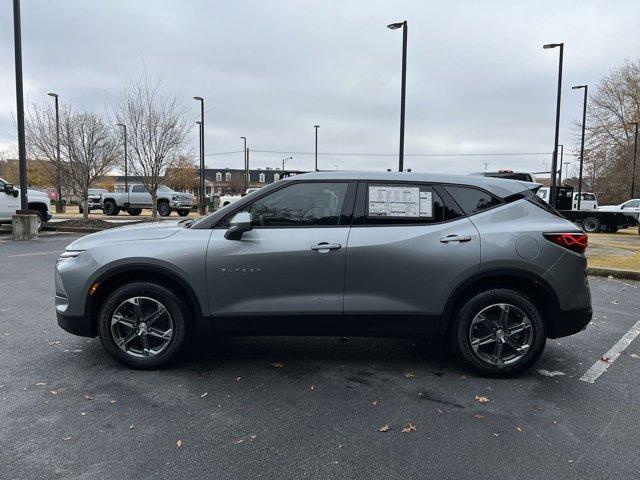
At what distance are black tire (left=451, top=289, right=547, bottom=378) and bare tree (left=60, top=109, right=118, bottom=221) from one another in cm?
1696

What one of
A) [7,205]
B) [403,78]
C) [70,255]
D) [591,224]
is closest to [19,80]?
[7,205]

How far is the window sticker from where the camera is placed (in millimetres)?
4074

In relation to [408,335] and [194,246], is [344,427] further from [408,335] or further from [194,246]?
[194,246]

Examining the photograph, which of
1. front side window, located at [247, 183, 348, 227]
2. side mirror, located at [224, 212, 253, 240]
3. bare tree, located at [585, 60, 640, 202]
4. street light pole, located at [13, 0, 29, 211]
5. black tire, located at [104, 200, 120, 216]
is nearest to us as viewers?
side mirror, located at [224, 212, 253, 240]

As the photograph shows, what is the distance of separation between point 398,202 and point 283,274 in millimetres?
1123

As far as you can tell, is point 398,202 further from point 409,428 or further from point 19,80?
point 19,80

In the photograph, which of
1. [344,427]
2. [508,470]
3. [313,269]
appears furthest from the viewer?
[313,269]

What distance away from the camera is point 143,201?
25.8 m

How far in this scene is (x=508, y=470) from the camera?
274cm

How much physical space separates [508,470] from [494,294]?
156cm

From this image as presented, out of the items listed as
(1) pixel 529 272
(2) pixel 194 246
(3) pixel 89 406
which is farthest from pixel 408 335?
(3) pixel 89 406

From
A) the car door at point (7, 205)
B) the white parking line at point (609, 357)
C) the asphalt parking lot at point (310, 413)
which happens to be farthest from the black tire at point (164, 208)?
the white parking line at point (609, 357)

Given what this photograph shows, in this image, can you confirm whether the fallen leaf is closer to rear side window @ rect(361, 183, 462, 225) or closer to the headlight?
rear side window @ rect(361, 183, 462, 225)

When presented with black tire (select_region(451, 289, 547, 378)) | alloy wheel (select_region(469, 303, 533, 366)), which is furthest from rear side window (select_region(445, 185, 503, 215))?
alloy wheel (select_region(469, 303, 533, 366))
